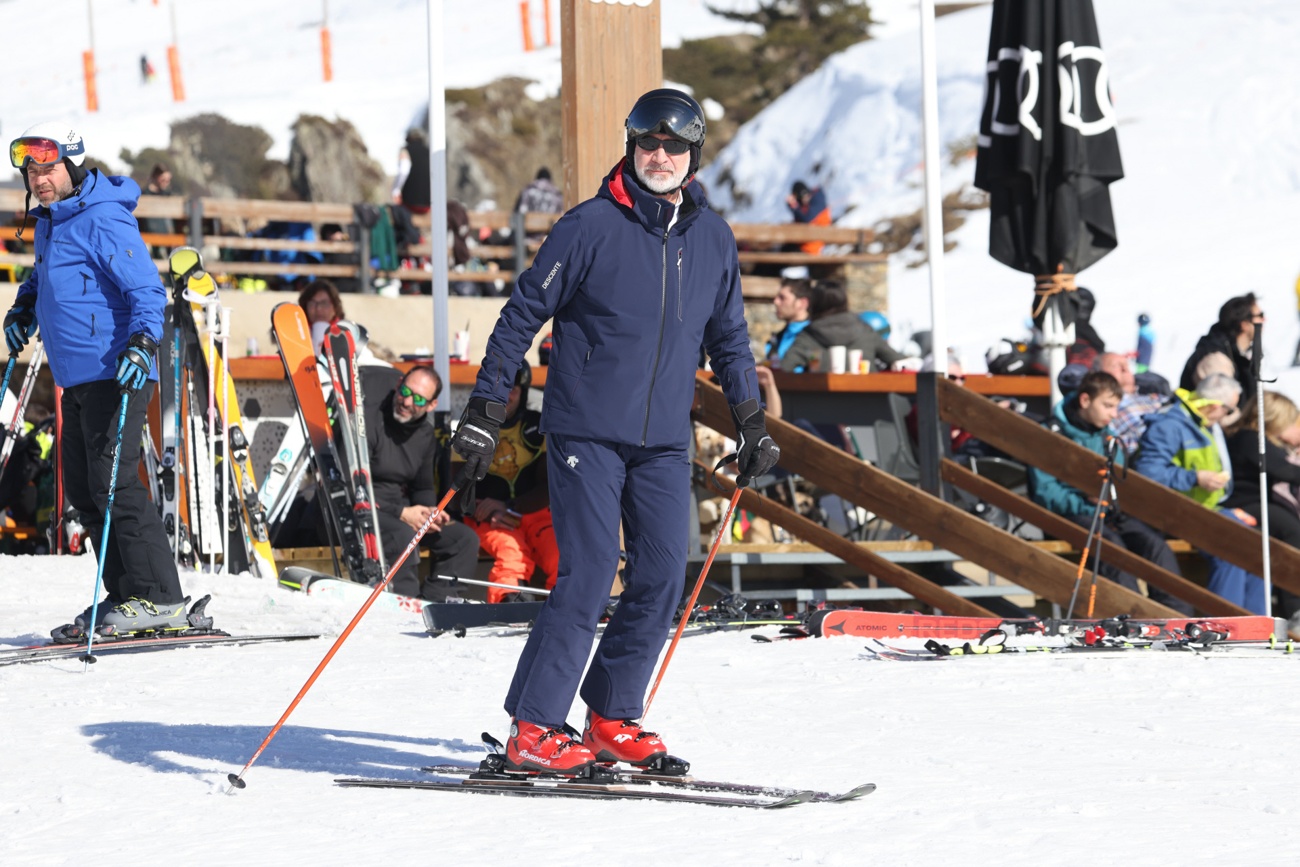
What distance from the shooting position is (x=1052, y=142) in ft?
29.3

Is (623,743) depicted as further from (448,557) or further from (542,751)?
(448,557)

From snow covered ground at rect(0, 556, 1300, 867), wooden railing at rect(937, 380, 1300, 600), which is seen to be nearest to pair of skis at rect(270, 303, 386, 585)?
snow covered ground at rect(0, 556, 1300, 867)

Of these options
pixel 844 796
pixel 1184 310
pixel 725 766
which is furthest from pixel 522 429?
pixel 1184 310

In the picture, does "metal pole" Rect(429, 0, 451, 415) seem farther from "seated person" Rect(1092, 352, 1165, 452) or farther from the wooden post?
"seated person" Rect(1092, 352, 1165, 452)

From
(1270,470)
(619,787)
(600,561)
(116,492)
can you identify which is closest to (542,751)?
(619,787)

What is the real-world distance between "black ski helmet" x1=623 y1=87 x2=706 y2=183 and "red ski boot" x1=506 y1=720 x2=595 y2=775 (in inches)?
51.0

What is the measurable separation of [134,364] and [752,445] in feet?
8.14

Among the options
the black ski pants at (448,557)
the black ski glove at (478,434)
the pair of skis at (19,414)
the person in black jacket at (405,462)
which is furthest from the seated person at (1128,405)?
the pair of skis at (19,414)

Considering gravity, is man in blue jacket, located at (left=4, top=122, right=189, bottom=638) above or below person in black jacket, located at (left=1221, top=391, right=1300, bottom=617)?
above

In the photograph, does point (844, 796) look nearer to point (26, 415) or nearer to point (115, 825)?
point (115, 825)

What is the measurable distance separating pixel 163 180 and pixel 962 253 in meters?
20.9

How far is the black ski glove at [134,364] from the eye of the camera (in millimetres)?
5719

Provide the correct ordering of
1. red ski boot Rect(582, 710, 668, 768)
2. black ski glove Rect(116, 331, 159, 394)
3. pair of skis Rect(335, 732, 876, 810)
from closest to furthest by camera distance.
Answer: pair of skis Rect(335, 732, 876, 810)
red ski boot Rect(582, 710, 668, 768)
black ski glove Rect(116, 331, 159, 394)

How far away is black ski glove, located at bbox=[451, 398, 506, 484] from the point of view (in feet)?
12.9
